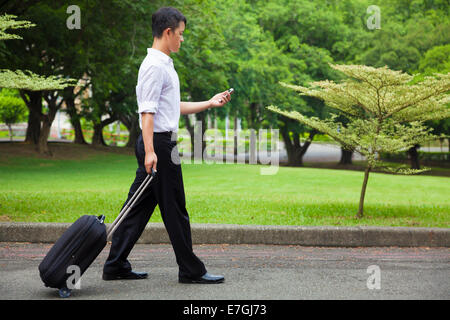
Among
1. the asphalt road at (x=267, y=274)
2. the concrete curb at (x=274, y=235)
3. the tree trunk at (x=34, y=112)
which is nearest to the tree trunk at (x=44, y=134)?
the tree trunk at (x=34, y=112)

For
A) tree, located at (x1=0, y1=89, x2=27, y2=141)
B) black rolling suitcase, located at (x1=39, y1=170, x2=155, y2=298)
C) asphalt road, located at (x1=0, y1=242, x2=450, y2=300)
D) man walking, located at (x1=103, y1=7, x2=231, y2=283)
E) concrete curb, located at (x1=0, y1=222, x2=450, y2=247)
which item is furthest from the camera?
tree, located at (x1=0, y1=89, x2=27, y2=141)

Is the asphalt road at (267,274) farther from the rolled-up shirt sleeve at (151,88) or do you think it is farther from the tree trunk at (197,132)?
the tree trunk at (197,132)

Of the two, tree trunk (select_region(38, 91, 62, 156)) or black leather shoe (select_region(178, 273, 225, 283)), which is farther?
tree trunk (select_region(38, 91, 62, 156))

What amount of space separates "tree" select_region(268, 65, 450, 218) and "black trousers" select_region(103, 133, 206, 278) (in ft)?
11.9

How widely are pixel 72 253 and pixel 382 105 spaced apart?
520cm

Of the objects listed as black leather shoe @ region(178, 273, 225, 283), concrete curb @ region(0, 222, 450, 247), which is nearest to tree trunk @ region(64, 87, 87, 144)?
concrete curb @ region(0, 222, 450, 247)

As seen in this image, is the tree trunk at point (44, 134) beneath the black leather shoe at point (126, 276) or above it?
above

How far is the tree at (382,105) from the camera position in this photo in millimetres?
7672

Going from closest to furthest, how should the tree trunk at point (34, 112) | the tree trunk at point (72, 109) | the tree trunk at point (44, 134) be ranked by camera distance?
the tree trunk at point (72, 109)
the tree trunk at point (44, 134)
the tree trunk at point (34, 112)

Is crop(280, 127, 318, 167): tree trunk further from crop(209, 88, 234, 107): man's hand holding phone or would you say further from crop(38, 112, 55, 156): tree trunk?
crop(209, 88, 234, 107): man's hand holding phone

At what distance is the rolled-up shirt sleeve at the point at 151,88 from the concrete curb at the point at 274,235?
91.9 inches

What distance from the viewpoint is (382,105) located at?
8094 mm

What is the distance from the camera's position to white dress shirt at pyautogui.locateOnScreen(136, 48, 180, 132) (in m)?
4.54

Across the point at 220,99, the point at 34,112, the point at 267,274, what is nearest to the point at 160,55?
the point at 220,99
